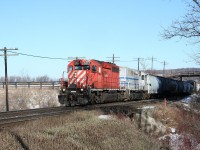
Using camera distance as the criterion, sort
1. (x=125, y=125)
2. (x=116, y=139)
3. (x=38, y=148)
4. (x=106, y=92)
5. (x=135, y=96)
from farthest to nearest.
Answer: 1. (x=135, y=96)
2. (x=106, y=92)
3. (x=125, y=125)
4. (x=116, y=139)
5. (x=38, y=148)

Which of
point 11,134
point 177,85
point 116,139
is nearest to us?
point 11,134

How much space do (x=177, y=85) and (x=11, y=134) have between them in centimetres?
4645

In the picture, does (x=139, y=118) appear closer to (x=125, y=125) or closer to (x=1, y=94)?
(x=125, y=125)

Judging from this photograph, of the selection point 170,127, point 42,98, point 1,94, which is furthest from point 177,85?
point 170,127

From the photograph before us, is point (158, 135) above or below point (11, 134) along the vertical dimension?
below

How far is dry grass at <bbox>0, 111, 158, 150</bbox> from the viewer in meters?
9.33

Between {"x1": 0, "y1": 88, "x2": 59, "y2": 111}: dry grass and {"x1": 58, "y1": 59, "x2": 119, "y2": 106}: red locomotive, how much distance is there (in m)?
20.4

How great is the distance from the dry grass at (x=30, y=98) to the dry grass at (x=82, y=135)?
32653mm

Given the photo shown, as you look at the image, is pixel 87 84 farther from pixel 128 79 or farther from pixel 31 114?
pixel 128 79

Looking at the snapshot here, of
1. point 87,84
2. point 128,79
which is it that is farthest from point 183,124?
point 128,79

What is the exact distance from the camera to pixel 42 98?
4747 cm

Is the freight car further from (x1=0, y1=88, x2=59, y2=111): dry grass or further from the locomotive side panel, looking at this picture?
(x1=0, y1=88, x2=59, y2=111): dry grass

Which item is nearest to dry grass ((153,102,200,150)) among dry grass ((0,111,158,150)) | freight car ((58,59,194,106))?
dry grass ((0,111,158,150))

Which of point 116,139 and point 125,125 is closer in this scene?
point 116,139
